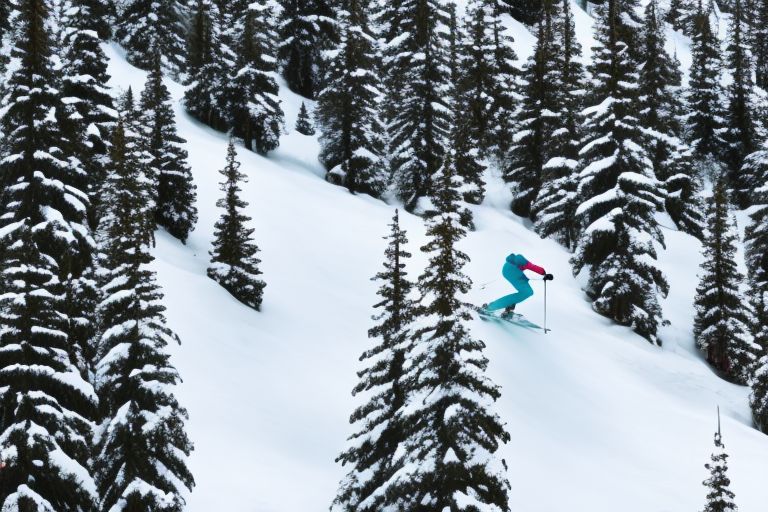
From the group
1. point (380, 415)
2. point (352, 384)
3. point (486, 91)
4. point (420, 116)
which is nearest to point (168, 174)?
point (352, 384)

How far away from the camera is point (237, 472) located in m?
14.9

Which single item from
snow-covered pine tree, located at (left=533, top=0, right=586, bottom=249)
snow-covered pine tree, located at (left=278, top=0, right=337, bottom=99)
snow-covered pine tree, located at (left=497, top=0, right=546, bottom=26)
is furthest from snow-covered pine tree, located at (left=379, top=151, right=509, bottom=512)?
snow-covered pine tree, located at (left=497, top=0, right=546, bottom=26)

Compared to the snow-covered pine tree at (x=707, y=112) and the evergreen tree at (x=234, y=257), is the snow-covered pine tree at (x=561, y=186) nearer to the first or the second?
the evergreen tree at (x=234, y=257)

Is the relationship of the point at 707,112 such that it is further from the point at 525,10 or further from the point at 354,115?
the point at 525,10

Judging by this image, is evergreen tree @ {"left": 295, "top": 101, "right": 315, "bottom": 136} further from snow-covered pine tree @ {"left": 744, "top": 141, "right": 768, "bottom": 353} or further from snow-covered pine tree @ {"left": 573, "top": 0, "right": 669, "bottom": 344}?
snow-covered pine tree @ {"left": 744, "top": 141, "right": 768, "bottom": 353}

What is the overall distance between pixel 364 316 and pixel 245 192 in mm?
14060

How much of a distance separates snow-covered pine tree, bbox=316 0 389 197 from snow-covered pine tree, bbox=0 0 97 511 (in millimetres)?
29364

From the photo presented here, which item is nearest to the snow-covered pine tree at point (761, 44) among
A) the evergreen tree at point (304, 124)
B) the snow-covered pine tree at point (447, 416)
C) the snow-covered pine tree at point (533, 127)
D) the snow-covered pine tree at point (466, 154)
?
the snow-covered pine tree at point (533, 127)

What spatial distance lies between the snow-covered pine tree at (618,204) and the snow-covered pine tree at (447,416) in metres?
18.6

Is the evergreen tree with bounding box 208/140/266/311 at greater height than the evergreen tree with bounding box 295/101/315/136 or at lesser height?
lesser

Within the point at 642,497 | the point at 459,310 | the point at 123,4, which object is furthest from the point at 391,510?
the point at 123,4

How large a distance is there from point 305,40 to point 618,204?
37994 mm

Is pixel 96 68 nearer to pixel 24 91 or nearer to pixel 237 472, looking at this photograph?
pixel 24 91

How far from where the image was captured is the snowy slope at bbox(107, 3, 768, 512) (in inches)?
637
